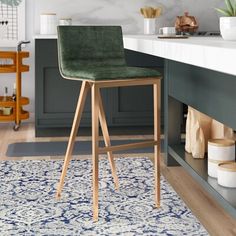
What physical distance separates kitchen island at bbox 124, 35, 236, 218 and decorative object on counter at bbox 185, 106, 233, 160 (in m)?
0.06

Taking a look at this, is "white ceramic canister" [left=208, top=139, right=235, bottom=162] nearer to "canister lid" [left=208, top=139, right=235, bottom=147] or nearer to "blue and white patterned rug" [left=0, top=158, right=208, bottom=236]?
"canister lid" [left=208, top=139, right=235, bottom=147]

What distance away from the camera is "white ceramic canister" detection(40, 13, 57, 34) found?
5090 millimetres

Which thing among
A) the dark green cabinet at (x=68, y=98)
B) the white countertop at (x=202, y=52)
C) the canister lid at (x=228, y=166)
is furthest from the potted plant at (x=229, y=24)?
the dark green cabinet at (x=68, y=98)

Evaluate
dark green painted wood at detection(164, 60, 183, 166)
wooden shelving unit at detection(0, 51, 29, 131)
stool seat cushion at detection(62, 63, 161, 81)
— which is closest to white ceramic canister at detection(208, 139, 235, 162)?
stool seat cushion at detection(62, 63, 161, 81)

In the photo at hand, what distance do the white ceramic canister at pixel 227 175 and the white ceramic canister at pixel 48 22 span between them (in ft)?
9.51

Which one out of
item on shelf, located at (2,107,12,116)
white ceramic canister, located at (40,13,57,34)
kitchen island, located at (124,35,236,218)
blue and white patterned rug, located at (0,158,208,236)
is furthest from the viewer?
item on shelf, located at (2,107,12,116)

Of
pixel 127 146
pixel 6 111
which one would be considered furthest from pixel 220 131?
pixel 6 111

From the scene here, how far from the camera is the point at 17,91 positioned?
509cm

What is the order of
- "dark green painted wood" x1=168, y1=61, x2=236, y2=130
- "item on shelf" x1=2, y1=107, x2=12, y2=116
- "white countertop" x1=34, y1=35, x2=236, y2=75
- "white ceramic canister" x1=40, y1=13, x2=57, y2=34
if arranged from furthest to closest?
"item on shelf" x1=2, y1=107, x2=12, y2=116 → "white ceramic canister" x1=40, y1=13, x2=57, y2=34 → "dark green painted wood" x1=168, y1=61, x2=236, y2=130 → "white countertop" x1=34, y1=35, x2=236, y2=75

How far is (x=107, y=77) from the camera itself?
2.56 m

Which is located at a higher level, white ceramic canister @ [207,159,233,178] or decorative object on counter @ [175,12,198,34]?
decorative object on counter @ [175,12,198,34]

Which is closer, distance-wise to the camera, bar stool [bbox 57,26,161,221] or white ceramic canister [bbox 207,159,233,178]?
bar stool [bbox 57,26,161,221]

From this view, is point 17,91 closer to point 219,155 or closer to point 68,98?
point 68,98

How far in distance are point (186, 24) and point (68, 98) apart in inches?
50.3
